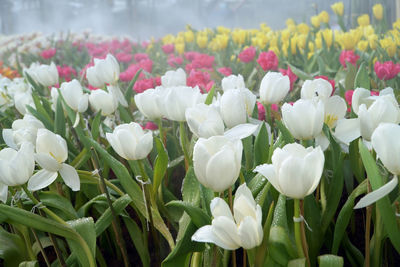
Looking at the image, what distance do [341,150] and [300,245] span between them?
227 mm

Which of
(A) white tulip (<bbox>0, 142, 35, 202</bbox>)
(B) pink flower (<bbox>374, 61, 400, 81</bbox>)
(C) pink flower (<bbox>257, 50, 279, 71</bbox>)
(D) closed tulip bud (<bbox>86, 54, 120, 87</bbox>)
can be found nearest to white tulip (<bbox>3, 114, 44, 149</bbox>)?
(A) white tulip (<bbox>0, 142, 35, 202</bbox>)

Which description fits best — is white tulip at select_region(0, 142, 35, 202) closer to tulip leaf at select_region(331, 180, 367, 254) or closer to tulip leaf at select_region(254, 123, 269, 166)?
tulip leaf at select_region(254, 123, 269, 166)

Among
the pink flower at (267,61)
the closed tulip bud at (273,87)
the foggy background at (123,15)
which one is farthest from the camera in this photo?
the foggy background at (123,15)

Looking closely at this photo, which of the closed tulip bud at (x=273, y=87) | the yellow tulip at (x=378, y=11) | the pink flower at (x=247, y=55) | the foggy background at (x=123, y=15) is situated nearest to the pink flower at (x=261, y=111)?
the closed tulip bud at (x=273, y=87)

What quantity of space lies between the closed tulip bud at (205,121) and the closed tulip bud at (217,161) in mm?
83

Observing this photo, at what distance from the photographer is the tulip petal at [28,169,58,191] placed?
0.62m

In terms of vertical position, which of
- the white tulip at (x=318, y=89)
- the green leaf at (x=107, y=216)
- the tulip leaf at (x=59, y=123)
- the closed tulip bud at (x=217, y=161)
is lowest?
the green leaf at (x=107, y=216)

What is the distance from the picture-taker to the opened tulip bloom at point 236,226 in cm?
44

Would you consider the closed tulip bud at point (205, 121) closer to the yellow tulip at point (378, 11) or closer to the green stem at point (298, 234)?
the green stem at point (298, 234)

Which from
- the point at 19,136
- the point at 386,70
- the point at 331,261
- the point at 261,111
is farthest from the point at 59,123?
the point at 386,70

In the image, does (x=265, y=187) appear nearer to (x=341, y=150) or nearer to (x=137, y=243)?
(x=341, y=150)

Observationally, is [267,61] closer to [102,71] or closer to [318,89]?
[102,71]

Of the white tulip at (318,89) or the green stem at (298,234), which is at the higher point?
the white tulip at (318,89)

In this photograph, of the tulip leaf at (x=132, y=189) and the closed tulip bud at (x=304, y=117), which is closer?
the closed tulip bud at (x=304, y=117)
